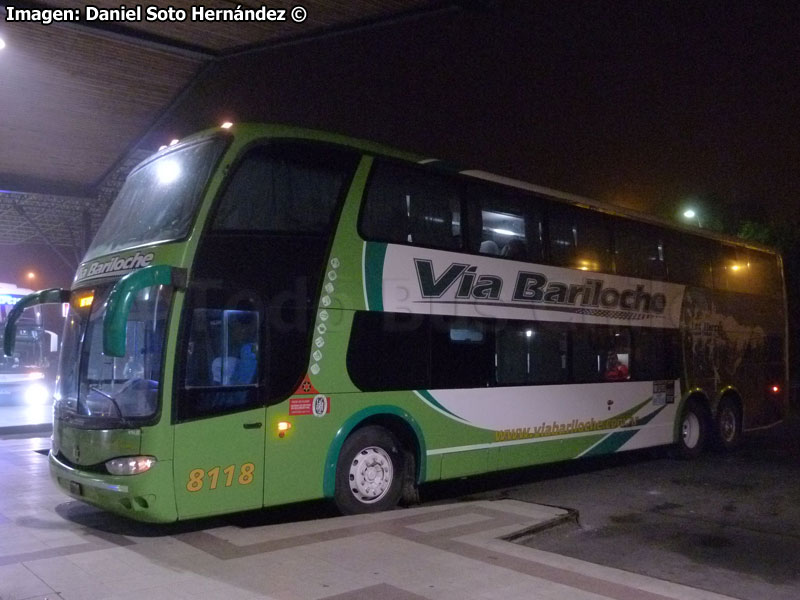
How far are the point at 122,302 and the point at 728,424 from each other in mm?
12616

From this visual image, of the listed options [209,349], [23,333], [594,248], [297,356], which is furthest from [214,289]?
[23,333]

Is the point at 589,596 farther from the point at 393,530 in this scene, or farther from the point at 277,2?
the point at 277,2

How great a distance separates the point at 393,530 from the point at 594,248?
6164 millimetres

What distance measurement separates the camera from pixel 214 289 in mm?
7453

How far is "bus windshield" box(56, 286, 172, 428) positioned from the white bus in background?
17.1 m

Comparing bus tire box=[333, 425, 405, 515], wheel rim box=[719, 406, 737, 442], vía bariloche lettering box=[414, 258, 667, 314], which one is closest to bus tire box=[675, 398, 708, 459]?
wheel rim box=[719, 406, 737, 442]

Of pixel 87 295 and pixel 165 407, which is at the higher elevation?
pixel 87 295

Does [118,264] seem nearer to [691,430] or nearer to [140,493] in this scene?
[140,493]

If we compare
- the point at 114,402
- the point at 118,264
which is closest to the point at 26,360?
the point at 118,264

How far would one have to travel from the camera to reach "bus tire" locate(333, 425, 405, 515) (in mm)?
8594

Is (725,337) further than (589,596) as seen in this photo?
Yes

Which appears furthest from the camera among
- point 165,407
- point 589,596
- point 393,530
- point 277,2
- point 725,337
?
point 725,337

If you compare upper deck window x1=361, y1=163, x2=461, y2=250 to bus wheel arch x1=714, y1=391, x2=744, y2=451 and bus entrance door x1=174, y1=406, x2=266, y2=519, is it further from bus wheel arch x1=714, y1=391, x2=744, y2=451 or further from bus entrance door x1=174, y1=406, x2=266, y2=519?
bus wheel arch x1=714, y1=391, x2=744, y2=451

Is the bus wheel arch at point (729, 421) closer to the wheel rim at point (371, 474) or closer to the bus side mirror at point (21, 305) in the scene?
the wheel rim at point (371, 474)
